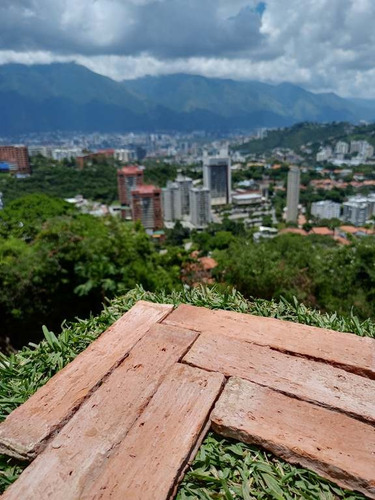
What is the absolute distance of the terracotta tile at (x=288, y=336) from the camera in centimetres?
128

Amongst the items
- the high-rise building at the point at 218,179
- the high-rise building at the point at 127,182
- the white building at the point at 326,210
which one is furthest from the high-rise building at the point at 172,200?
the white building at the point at 326,210

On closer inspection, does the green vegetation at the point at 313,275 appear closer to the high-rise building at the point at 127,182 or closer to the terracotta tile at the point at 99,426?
the terracotta tile at the point at 99,426

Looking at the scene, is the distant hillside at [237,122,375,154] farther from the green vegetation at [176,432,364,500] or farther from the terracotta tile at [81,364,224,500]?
the green vegetation at [176,432,364,500]

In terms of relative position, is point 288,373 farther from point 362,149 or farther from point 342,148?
point 342,148

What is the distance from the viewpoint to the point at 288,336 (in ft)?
4.70

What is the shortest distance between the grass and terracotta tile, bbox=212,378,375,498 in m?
0.03

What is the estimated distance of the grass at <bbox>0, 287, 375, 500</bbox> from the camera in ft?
2.91

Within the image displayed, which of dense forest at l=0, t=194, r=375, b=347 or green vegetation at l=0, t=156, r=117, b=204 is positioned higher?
dense forest at l=0, t=194, r=375, b=347

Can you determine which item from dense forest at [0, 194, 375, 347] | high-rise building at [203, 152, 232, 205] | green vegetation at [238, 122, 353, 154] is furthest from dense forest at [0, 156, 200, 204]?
green vegetation at [238, 122, 353, 154]

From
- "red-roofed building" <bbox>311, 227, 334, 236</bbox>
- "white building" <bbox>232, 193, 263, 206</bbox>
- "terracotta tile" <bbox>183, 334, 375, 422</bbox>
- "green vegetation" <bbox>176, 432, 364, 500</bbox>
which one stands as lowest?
"white building" <bbox>232, 193, 263, 206</bbox>

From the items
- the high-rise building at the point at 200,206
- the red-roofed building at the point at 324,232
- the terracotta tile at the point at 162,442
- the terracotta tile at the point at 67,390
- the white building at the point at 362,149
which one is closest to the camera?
the terracotta tile at the point at 162,442

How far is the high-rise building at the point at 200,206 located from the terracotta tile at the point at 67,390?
33964 mm

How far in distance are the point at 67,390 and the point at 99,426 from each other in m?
0.21

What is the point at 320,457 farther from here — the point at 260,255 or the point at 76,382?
the point at 260,255
